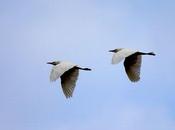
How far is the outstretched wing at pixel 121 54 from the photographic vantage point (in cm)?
3872

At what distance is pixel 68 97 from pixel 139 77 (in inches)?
139

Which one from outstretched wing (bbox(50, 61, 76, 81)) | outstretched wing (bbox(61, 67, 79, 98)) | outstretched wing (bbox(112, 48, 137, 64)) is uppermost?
outstretched wing (bbox(112, 48, 137, 64))

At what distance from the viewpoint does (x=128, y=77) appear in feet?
133

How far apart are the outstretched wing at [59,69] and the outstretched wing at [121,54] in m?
1.69

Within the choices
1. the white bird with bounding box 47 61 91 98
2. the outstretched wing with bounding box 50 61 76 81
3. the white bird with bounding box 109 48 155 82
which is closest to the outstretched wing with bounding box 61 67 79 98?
the white bird with bounding box 47 61 91 98

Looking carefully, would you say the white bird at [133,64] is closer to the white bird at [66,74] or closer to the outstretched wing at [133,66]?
the outstretched wing at [133,66]

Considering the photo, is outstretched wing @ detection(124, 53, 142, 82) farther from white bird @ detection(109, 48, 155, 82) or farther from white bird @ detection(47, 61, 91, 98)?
white bird @ detection(47, 61, 91, 98)

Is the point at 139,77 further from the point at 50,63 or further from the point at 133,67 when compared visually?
the point at 50,63

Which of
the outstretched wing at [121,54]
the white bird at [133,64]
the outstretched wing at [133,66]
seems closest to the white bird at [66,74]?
the outstretched wing at [121,54]

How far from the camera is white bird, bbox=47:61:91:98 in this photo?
3831 centimetres

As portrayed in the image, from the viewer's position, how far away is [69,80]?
38844 millimetres

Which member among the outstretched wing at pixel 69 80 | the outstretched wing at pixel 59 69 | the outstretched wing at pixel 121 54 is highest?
the outstretched wing at pixel 121 54

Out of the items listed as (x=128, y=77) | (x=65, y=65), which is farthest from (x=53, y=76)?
(x=128, y=77)

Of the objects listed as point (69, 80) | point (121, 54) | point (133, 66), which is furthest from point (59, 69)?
point (133, 66)
